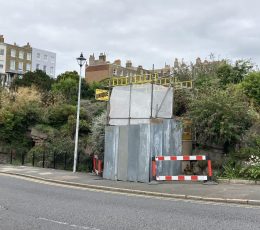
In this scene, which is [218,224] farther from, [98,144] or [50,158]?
[50,158]

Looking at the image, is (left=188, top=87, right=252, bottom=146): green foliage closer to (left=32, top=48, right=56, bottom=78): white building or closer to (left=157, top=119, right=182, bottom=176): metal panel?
(left=157, top=119, right=182, bottom=176): metal panel

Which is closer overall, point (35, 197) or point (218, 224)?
point (218, 224)

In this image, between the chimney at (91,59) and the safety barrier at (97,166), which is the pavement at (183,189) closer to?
the safety barrier at (97,166)

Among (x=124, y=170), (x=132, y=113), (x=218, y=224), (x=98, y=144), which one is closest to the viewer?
(x=218, y=224)

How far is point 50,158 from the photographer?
2906cm

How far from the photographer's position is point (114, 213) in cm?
1041

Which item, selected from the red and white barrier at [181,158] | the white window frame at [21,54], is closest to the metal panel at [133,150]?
the red and white barrier at [181,158]

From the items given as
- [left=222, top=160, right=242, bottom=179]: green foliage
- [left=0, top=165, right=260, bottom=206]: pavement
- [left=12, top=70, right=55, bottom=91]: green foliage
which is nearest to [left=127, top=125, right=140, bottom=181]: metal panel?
[left=0, top=165, right=260, bottom=206]: pavement

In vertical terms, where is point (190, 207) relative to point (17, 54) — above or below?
below

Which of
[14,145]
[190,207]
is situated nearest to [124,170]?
[190,207]

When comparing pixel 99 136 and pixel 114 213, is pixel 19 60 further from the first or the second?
pixel 114 213

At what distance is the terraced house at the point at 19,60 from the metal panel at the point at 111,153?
277 feet

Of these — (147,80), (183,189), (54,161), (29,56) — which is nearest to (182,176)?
(183,189)

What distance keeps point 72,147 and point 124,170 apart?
10.0 metres
